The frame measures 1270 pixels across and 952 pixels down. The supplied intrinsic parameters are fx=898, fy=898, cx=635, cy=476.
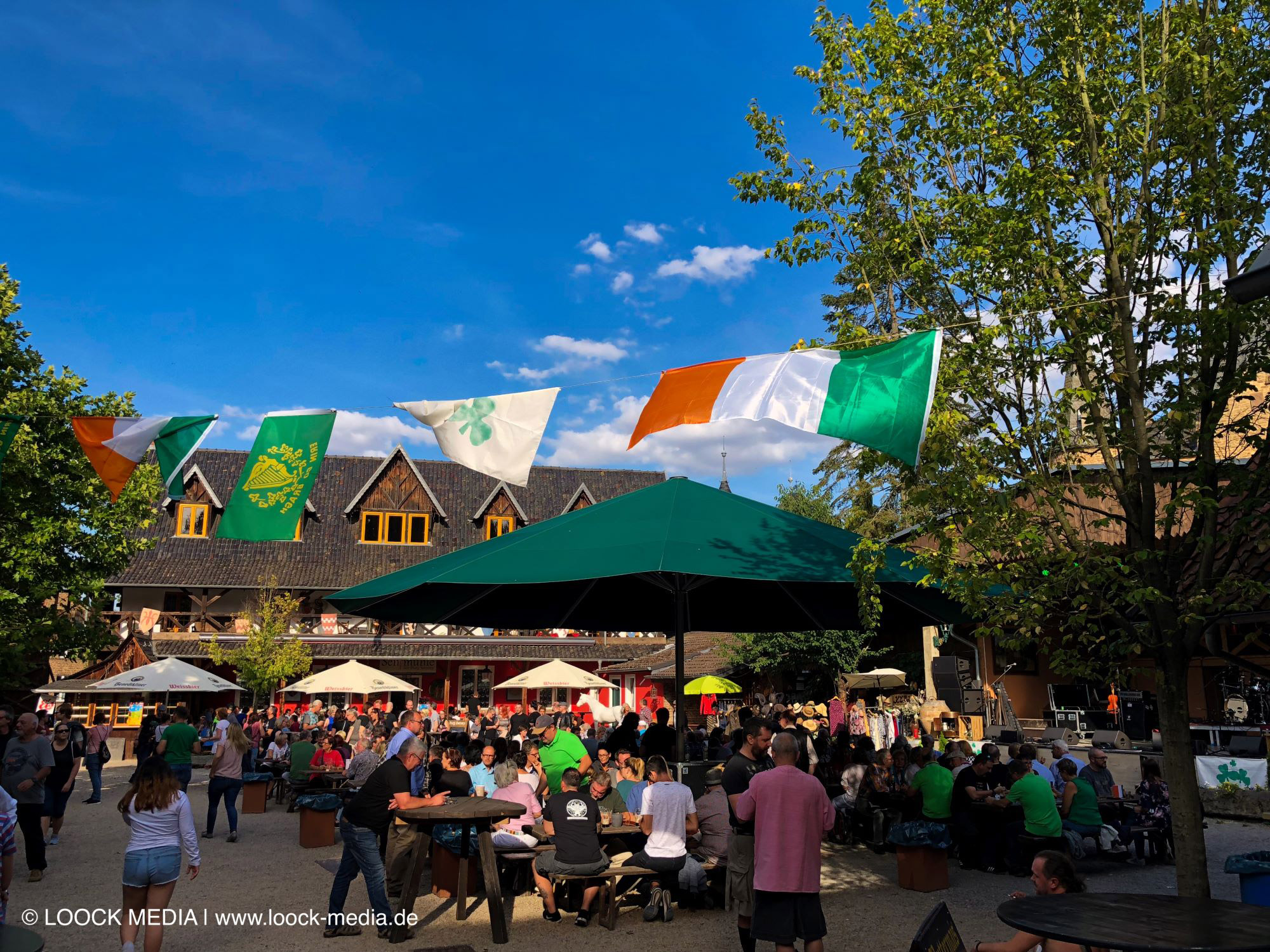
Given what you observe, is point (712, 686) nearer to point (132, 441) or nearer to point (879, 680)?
point (879, 680)

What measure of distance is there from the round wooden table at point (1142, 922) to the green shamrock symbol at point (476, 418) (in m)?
5.84

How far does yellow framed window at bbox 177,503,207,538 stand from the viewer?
34531mm

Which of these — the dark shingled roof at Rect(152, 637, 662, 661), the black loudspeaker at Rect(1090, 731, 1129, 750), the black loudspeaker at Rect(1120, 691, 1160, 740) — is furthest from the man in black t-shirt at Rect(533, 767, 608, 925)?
the dark shingled roof at Rect(152, 637, 662, 661)

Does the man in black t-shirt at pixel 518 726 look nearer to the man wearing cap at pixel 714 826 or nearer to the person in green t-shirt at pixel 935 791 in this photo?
the person in green t-shirt at pixel 935 791

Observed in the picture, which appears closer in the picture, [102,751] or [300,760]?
[300,760]

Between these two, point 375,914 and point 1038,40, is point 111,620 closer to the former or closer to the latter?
point 375,914

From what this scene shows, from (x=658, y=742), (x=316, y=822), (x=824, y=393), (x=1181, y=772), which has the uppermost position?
(x=824, y=393)

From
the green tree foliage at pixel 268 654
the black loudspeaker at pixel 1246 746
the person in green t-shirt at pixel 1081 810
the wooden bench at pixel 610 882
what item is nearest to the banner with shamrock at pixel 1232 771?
the black loudspeaker at pixel 1246 746

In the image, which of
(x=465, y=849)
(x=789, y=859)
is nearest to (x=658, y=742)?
(x=465, y=849)

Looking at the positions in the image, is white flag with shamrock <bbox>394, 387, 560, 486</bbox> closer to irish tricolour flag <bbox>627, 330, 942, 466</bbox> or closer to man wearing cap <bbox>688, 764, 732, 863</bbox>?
irish tricolour flag <bbox>627, 330, 942, 466</bbox>

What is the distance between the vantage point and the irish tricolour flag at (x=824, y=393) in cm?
651

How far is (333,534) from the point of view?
117 feet

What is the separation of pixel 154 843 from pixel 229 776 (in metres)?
6.67

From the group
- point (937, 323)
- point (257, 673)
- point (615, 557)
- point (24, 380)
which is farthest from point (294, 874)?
point (257, 673)
